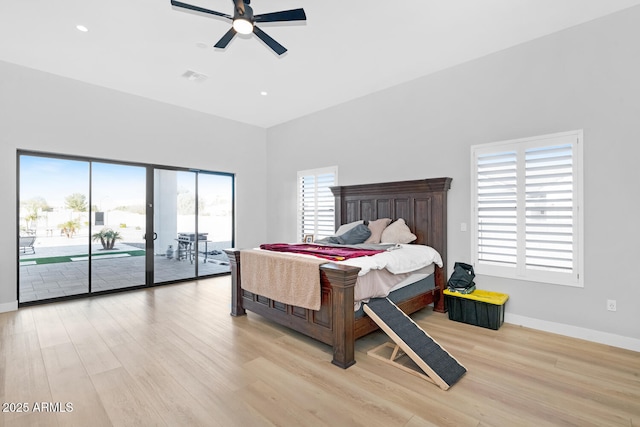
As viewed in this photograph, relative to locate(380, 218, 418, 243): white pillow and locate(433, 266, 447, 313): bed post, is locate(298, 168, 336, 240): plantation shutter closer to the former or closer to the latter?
locate(380, 218, 418, 243): white pillow

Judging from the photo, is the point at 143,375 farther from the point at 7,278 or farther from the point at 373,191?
the point at 373,191

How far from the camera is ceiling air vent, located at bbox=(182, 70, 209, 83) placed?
450cm

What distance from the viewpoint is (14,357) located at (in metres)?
2.83

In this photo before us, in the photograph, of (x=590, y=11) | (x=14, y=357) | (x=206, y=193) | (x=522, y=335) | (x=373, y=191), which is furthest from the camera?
(x=206, y=193)

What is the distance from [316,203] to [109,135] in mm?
3810

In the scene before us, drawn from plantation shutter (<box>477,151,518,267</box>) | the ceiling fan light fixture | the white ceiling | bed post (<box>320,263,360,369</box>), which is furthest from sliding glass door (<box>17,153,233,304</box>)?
plantation shutter (<box>477,151,518,267</box>)

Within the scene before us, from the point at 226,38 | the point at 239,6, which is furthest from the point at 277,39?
the point at 239,6

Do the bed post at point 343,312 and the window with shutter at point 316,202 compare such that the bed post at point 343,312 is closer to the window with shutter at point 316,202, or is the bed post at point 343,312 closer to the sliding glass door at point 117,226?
the window with shutter at point 316,202

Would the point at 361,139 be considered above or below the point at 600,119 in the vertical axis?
above

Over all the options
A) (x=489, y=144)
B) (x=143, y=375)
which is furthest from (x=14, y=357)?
(x=489, y=144)

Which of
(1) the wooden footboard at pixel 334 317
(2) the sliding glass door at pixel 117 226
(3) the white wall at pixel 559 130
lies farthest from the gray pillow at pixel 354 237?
(2) the sliding glass door at pixel 117 226

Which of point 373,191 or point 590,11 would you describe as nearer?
point 590,11

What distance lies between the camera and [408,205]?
15.2 ft

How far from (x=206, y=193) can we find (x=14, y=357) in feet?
13.5
